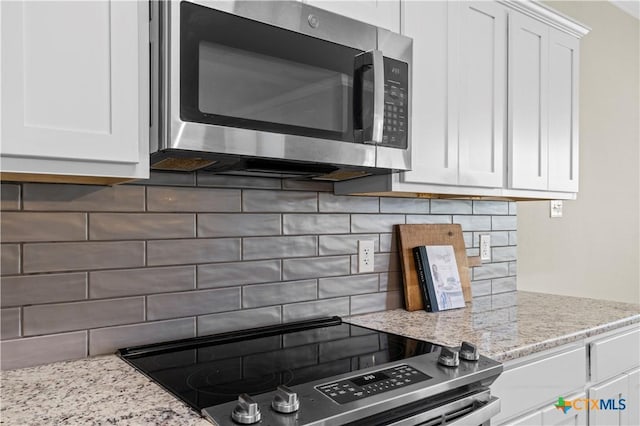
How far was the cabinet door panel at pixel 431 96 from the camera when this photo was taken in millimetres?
1634

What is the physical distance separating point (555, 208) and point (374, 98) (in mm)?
1959

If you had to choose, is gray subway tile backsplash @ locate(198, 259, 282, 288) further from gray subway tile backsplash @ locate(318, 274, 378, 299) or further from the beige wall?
the beige wall

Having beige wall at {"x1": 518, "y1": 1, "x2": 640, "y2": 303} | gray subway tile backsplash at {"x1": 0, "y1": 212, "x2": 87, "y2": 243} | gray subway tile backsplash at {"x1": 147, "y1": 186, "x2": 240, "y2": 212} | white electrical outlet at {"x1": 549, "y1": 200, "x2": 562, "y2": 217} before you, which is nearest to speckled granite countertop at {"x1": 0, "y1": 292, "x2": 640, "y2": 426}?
gray subway tile backsplash at {"x1": 0, "y1": 212, "x2": 87, "y2": 243}

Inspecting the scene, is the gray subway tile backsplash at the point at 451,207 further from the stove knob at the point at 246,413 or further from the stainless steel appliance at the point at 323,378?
the stove knob at the point at 246,413

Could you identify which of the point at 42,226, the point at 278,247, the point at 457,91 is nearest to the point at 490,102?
the point at 457,91

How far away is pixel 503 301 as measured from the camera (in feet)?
7.32

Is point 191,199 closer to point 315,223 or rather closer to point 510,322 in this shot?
point 315,223

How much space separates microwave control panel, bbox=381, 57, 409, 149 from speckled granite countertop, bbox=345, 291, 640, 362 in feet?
2.06

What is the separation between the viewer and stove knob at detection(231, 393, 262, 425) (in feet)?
2.89

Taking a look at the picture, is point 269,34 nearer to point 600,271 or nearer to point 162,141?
point 162,141

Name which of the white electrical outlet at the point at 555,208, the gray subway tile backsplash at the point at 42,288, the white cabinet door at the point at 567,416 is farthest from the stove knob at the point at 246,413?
the white electrical outlet at the point at 555,208

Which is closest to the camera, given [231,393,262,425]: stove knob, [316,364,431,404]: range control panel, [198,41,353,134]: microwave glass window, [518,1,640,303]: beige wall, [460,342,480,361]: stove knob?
[231,393,262,425]: stove knob

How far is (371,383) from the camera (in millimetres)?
1125

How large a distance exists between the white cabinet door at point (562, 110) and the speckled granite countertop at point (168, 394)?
57cm
